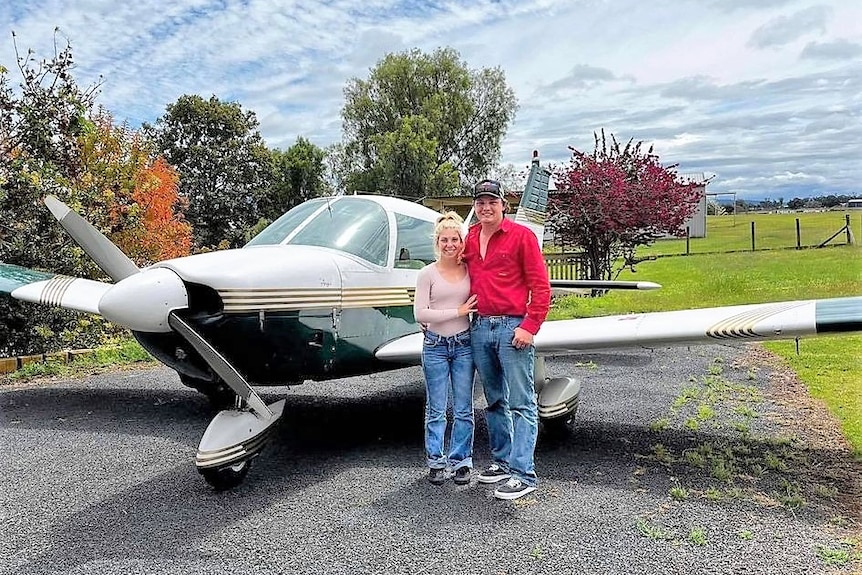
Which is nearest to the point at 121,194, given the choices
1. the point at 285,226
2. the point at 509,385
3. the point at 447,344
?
the point at 285,226

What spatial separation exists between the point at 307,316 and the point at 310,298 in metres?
0.13

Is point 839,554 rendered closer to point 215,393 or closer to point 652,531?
point 652,531

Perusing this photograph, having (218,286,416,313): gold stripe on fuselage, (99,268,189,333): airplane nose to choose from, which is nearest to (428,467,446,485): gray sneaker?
(218,286,416,313): gold stripe on fuselage

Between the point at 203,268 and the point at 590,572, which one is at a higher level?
the point at 203,268

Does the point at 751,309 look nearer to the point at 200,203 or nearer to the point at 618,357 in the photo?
the point at 618,357

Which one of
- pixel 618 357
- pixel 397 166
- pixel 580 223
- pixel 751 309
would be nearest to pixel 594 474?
pixel 751 309

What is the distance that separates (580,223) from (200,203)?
19.2 meters

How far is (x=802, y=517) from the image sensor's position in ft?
12.9

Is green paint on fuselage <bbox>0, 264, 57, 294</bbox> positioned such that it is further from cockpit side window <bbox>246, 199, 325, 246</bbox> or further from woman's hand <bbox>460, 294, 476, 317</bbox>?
woman's hand <bbox>460, 294, 476, 317</bbox>

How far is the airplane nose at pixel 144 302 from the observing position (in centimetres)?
418

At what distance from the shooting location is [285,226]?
577cm

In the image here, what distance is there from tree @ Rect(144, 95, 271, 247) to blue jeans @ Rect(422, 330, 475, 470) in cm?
2588

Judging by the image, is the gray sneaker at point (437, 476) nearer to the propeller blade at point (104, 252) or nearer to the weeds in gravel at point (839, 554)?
the weeds in gravel at point (839, 554)

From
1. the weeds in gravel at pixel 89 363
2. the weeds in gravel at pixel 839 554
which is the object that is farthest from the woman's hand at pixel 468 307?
the weeds in gravel at pixel 89 363
